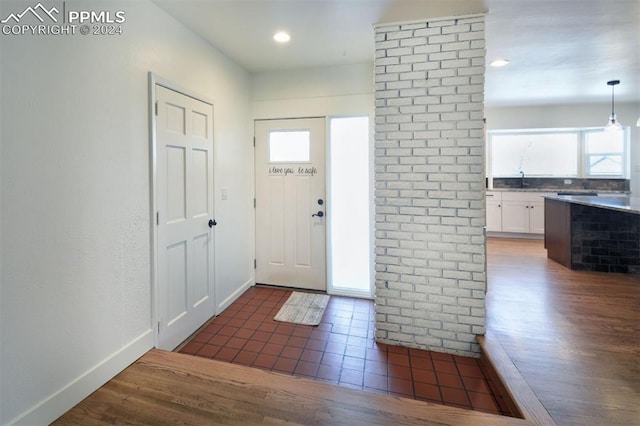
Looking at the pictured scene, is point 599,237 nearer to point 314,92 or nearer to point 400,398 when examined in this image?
point 400,398

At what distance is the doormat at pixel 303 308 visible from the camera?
3.05 meters

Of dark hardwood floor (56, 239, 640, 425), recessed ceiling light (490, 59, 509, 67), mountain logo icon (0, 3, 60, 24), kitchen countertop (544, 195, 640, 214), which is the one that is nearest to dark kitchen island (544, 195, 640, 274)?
kitchen countertop (544, 195, 640, 214)

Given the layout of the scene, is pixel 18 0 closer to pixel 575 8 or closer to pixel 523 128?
pixel 575 8

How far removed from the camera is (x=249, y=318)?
10.1ft

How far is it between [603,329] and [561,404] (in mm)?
1204

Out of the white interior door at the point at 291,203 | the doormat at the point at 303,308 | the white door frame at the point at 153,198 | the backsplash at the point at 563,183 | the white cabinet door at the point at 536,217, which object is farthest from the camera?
the white cabinet door at the point at 536,217

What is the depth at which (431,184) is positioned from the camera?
2525 mm

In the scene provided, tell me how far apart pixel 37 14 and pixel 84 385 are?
2.05 m

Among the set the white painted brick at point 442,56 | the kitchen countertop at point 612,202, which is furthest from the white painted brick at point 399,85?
the kitchen countertop at point 612,202

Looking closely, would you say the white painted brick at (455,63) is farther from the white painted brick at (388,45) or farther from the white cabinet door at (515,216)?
the white cabinet door at (515,216)

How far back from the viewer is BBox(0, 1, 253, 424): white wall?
59.2 inches

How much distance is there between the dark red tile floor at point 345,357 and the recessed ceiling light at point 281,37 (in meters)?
2.66

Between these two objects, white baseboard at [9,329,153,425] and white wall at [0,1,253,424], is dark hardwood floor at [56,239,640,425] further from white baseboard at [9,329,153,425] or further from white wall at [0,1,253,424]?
white wall at [0,1,253,424]

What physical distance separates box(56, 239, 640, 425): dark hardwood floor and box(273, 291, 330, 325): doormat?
948 mm
